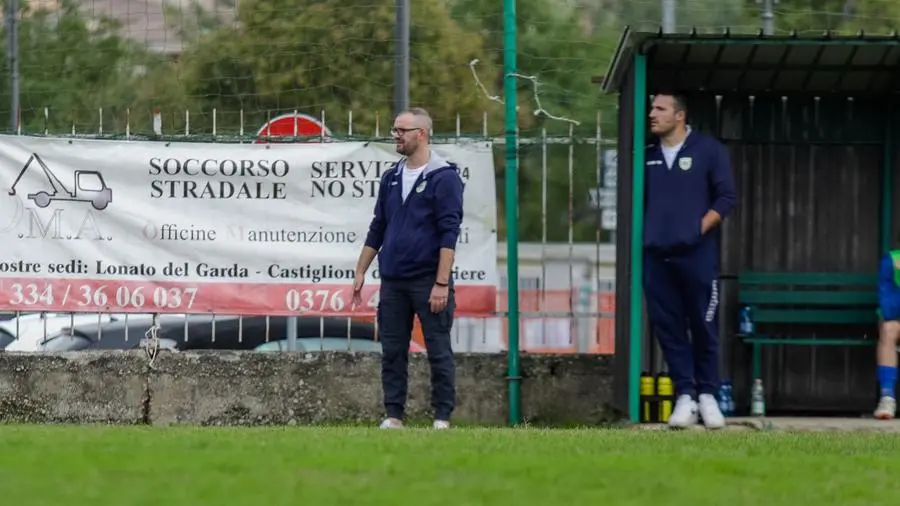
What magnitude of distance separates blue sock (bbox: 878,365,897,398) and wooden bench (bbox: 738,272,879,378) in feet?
1.22

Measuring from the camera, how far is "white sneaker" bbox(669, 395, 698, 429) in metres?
11.4

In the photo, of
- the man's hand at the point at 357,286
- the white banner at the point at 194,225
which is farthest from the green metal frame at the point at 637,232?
the man's hand at the point at 357,286

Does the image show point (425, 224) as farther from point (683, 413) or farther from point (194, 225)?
point (194, 225)

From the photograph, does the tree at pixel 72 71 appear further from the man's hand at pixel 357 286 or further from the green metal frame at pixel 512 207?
the green metal frame at pixel 512 207

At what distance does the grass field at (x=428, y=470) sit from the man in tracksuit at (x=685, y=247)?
2.04 metres

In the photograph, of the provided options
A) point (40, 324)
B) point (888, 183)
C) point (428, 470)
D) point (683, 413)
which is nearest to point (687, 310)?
point (683, 413)

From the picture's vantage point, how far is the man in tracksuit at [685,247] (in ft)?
38.0

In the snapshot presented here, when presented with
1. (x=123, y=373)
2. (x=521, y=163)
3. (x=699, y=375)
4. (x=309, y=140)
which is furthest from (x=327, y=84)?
(x=699, y=375)

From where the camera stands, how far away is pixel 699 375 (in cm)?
1173

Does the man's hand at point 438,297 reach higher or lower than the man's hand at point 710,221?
lower

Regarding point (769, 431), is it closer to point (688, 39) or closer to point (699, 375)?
point (699, 375)

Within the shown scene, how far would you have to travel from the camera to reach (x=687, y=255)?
1166 centimetres

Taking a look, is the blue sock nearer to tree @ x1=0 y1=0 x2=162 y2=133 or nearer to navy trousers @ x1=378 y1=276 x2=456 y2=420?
navy trousers @ x1=378 y1=276 x2=456 y2=420

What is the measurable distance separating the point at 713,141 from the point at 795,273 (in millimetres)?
1686
